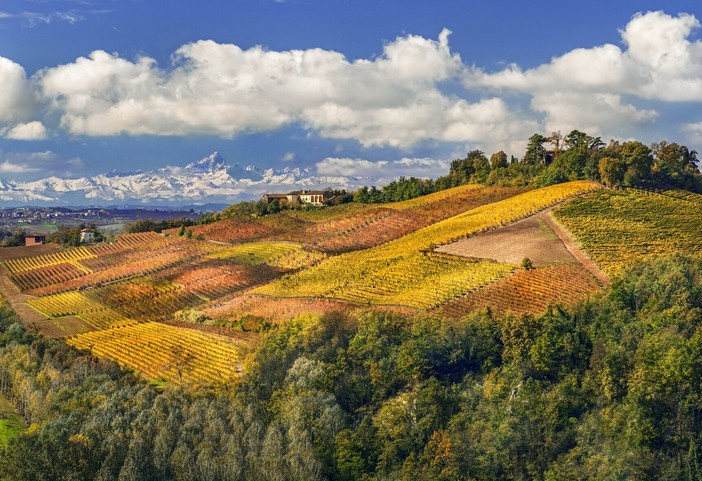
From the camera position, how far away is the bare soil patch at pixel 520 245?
68.6 meters

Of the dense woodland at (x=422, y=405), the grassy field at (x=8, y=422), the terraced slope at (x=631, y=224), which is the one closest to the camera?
the dense woodland at (x=422, y=405)

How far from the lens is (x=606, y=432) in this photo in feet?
137

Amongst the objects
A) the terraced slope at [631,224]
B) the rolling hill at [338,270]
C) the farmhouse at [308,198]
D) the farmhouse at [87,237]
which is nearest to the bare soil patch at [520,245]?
the rolling hill at [338,270]

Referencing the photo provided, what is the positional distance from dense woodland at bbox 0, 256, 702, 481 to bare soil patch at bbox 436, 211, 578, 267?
1284 cm

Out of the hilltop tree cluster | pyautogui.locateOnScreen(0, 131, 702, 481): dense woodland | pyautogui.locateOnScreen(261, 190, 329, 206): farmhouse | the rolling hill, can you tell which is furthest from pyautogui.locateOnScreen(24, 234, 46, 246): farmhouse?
pyautogui.locateOnScreen(0, 131, 702, 481): dense woodland

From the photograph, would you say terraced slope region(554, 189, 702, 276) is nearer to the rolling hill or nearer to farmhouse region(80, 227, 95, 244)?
the rolling hill

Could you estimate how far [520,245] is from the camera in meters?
73.7

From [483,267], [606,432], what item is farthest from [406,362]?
[483,267]

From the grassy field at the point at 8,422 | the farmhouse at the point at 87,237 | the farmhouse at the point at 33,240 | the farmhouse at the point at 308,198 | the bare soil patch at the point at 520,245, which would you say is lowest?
the grassy field at the point at 8,422

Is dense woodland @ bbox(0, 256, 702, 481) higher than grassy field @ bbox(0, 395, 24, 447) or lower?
higher

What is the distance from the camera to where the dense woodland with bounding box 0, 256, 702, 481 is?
4009 centimetres

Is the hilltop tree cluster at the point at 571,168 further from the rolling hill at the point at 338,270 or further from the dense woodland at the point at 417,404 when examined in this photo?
the dense woodland at the point at 417,404

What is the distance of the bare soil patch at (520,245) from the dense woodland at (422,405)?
42.1 feet

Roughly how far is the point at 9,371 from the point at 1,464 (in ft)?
69.5
